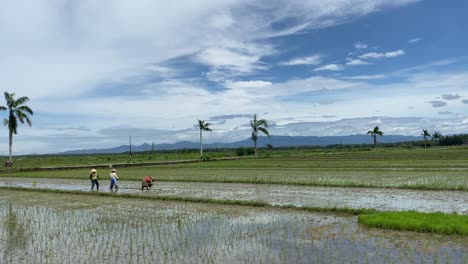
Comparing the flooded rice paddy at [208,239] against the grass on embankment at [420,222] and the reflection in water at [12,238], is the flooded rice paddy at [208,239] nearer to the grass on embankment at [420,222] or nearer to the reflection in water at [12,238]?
the reflection in water at [12,238]

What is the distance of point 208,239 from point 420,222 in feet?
17.1

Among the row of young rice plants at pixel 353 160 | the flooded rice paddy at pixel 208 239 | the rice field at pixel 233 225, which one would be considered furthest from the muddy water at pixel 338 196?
the row of young rice plants at pixel 353 160

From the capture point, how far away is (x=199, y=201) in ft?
54.6

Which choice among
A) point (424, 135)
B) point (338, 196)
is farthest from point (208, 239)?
point (424, 135)

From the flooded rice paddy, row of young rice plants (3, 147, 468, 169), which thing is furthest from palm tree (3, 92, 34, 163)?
the flooded rice paddy

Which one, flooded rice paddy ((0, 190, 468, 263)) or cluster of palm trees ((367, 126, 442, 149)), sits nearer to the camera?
flooded rice paddy ((0, 190, 468, 263))

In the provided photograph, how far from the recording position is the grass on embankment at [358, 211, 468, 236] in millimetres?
9594

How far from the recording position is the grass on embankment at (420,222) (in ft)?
31.5

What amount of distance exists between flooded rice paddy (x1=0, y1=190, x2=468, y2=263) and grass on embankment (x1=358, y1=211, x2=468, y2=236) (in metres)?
0.38

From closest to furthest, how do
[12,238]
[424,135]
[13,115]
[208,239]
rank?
[208,239]
[12,238]
[13,115]
[424,135]

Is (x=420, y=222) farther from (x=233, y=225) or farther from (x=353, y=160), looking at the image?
(x=353, y=160)

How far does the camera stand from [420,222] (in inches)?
399

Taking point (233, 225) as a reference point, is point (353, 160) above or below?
above

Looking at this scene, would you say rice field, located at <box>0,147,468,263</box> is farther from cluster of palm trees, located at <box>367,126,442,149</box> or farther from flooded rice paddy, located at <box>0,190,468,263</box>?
cluster of palm trees, located at <box>367,126,442,149</box>
